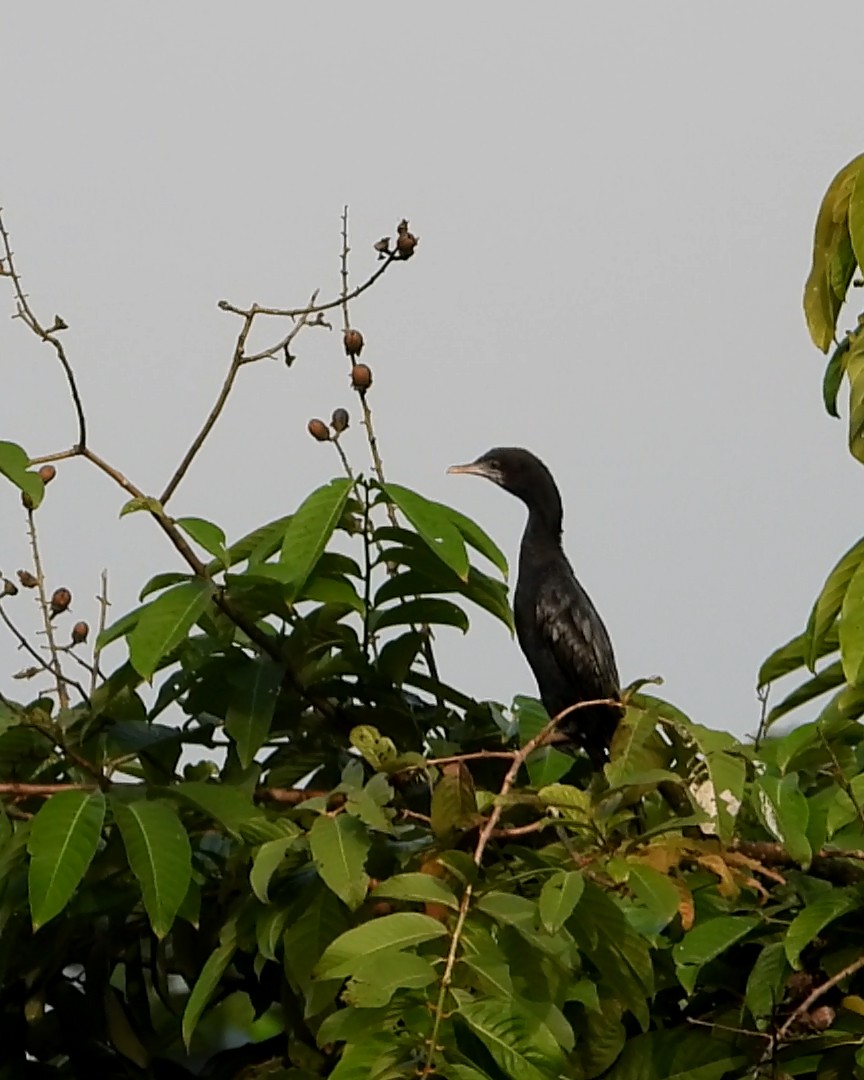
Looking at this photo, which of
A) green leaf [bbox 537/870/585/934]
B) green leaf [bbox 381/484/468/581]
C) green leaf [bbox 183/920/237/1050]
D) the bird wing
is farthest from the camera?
the bird wing

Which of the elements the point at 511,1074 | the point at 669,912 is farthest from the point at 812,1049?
the point at 511,1074

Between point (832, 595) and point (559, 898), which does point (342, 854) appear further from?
point (832, 595)

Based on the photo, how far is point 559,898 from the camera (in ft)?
4.85

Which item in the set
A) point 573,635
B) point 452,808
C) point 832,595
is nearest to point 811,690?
point 832,595

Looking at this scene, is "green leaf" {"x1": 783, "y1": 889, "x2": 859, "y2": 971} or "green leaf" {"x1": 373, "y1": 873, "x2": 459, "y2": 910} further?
"green leaf" {"x1": 783, "y1": 889, "x2": 859, "y2": 971}

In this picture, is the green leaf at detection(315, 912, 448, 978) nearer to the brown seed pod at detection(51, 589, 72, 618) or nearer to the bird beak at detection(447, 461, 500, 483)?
the brown seed pod at detection(51, 589, 72, 618)

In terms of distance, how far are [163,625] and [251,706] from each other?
190mm

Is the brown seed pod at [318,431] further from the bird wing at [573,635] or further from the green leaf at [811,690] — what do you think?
the bird wing at [573,635]

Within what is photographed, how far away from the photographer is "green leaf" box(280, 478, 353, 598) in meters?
1.87

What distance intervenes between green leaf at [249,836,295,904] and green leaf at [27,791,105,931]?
0.52 feet

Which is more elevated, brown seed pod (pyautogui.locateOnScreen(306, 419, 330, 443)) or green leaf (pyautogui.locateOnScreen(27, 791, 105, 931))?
brown seed pod (pyautogui.locateOnScreen(306, 419, 330, 443))

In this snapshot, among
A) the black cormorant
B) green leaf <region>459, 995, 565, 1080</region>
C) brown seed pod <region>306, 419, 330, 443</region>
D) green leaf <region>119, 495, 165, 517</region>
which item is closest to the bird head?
the black cormorant

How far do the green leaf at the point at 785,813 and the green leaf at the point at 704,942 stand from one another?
3.5 inches

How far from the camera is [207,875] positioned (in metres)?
1.96
